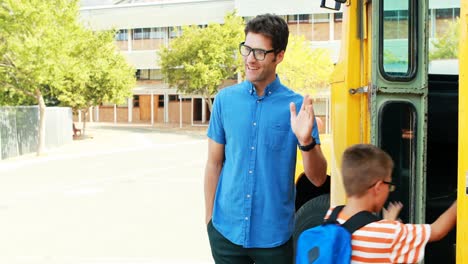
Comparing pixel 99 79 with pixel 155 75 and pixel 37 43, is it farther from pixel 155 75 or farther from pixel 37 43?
pixel 155 75

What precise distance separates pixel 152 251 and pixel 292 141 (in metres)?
→ 4.61

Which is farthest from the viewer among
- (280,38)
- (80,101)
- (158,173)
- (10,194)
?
(80,101)

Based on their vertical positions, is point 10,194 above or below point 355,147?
below

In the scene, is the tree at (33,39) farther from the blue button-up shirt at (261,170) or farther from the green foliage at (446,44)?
the blue button-up shirt at (261,170)

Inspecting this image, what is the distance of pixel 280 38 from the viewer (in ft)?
8.88

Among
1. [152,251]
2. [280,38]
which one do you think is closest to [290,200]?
[280,38]

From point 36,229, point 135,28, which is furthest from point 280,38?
point 135,28

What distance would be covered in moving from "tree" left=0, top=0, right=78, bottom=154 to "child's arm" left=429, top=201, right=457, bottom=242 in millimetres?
A: 17961

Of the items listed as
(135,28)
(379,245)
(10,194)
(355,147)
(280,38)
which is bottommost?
(10,194)

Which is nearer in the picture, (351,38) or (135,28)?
(351,38)

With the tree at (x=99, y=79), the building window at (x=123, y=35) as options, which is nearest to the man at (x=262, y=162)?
the tree at (x=99, y=79)

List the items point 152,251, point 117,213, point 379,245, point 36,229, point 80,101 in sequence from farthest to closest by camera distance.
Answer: point 80,101 < point 117,213 < point 36,229 < point 152,251 < point 379,245

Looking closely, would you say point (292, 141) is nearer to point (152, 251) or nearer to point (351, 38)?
point (351, 38)

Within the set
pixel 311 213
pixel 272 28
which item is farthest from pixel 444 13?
pixel 272 28
